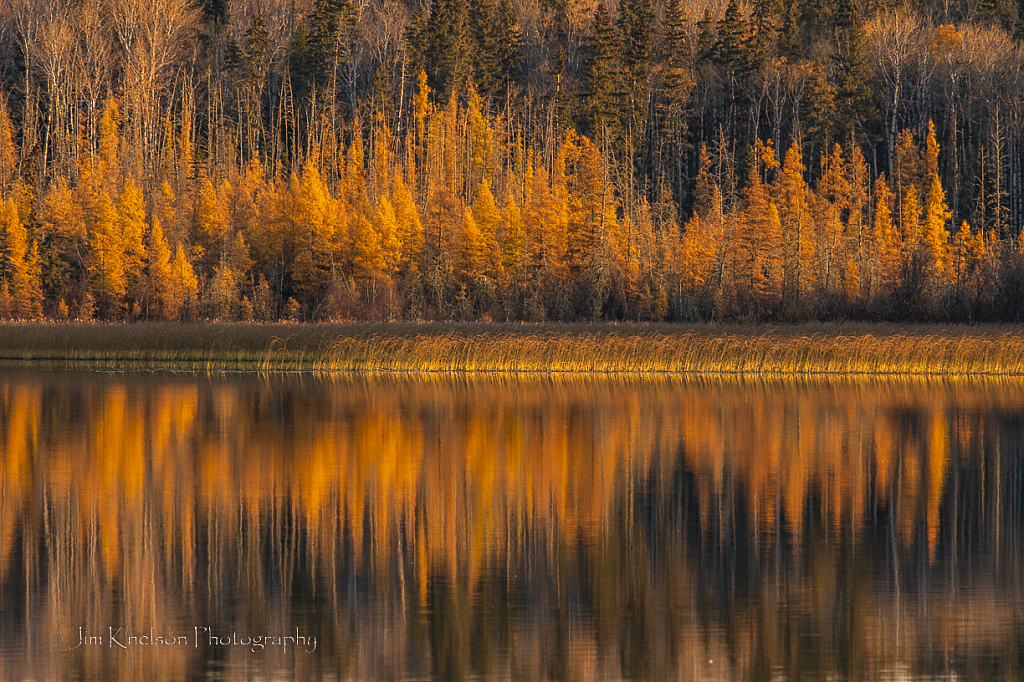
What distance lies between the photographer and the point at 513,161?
77.7 m

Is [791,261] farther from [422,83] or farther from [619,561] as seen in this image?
[619,561]

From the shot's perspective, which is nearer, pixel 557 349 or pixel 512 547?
pixel 512 547

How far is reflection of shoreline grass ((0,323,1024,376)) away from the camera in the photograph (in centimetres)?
4128

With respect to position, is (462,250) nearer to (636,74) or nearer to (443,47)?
(443,47)

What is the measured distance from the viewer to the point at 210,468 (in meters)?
22.5

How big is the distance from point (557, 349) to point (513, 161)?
119ft

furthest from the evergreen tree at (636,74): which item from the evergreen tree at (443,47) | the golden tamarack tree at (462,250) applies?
the golden tamarack tree at (462,250)

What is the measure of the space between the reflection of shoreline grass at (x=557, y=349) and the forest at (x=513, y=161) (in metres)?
9.31

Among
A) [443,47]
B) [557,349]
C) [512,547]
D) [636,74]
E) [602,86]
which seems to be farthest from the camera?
[636,74]

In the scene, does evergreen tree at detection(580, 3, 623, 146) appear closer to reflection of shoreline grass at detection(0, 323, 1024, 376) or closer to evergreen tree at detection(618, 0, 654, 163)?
evergreen tree at detection(618, 0, 654, 163)

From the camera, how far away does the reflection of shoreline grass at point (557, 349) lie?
41.3m

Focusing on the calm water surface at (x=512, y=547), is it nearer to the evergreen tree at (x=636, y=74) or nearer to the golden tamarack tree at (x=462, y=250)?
the golden tamarack tree at (x=462, y=250)

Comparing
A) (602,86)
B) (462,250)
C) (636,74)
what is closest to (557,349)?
(462,250)

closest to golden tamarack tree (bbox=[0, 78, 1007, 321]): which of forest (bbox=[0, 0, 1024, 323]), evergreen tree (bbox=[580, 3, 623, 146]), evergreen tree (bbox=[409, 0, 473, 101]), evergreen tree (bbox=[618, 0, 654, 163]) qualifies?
forest (bbox=[0, 0, 1024, 323])
